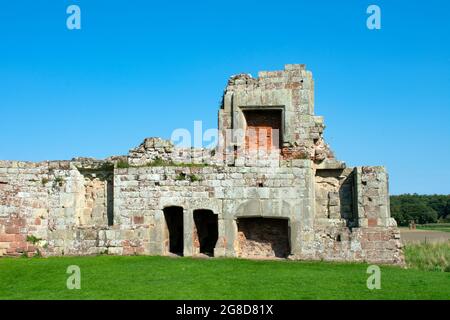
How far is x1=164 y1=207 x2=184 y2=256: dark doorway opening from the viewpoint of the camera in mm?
17188

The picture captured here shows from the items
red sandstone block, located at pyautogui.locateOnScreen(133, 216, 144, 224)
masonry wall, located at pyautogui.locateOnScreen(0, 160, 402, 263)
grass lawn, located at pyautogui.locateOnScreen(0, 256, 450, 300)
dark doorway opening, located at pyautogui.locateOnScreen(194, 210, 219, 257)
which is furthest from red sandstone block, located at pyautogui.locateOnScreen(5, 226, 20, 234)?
dark doorway opening, located at pyautogui.locateOnScreen(194, 210, 219, 257)

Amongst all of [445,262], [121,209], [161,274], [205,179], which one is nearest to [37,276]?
[161,274]

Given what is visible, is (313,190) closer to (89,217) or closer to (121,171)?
(121,171)

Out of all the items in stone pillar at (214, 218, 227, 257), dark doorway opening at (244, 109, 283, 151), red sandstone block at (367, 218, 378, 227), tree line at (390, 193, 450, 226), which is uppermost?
dark doorway opening at (244, 109, 283, 151)

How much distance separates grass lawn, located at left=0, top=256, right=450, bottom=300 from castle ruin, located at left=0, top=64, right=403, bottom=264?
1314 millimetres

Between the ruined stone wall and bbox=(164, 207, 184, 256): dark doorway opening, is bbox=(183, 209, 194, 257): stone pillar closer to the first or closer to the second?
bbox=(164, 207, 184, 256): dark doorway opening

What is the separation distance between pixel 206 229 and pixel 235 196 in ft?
7.74

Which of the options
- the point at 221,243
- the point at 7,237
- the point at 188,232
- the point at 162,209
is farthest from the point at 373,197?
the point at 7,237

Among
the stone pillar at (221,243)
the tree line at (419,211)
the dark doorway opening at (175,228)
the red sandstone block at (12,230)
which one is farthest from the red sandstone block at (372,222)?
the tree line at (419,211)

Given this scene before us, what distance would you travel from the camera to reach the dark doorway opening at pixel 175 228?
17188 mm

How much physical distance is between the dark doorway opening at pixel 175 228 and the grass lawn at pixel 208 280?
2.09 metres

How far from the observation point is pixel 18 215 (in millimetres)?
Answer: 16969
